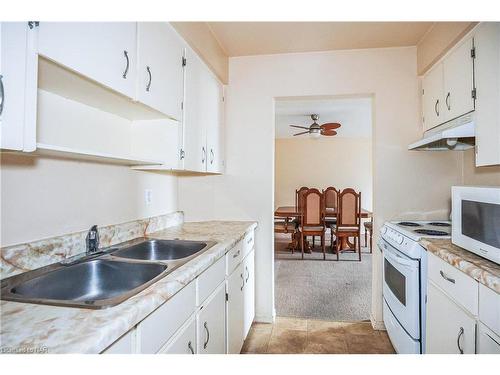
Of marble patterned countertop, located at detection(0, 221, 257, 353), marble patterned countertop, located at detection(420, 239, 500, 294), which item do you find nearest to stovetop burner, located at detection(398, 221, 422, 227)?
marble patterned countertop, located at detection(420, 239, 500, 294)

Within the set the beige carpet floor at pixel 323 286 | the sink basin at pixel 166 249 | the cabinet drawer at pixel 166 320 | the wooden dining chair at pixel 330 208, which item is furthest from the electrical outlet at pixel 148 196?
the wooden dining chair at pixel 330 208

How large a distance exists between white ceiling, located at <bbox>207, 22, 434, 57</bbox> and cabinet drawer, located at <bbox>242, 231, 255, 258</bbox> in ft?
5.18

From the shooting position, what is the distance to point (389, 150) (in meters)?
2.43

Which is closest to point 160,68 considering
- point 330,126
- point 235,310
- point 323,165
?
point 235,310

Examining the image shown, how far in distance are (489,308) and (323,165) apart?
6088mm

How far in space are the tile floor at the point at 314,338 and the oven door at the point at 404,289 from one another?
14.4 inches

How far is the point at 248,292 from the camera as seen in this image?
2248 millimetres

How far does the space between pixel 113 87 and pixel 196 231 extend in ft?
3.95

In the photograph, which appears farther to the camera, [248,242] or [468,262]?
[248,242]

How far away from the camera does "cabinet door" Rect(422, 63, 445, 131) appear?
2.05 m

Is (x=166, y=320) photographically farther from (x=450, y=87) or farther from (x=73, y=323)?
(x=450, y=87)

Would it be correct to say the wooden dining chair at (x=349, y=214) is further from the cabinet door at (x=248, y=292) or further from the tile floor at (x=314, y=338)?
the cabinet door at (x=248, y=292)

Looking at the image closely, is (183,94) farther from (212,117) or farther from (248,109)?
(248,109)

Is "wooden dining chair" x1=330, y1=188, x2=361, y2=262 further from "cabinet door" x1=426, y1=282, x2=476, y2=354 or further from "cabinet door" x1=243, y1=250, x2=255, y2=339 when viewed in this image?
"cabinet door" x1=426, y1=282, x2=476, y2=354
